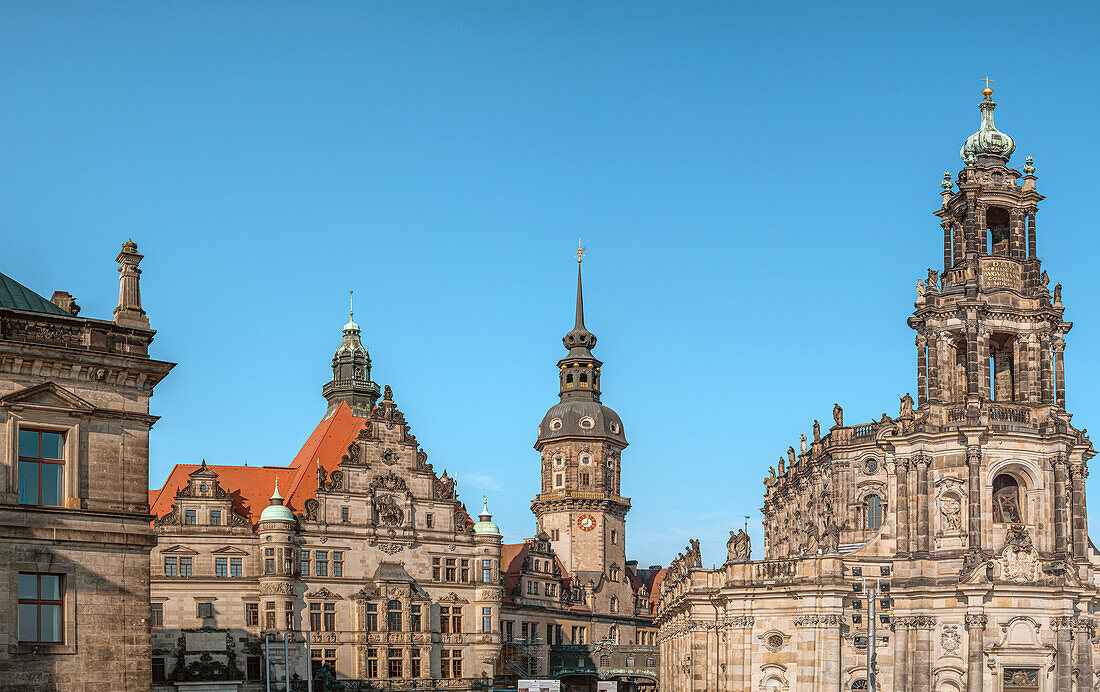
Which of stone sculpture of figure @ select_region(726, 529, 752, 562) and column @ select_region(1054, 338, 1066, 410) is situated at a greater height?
column @ select_region(1054, 338, 1066, 410)

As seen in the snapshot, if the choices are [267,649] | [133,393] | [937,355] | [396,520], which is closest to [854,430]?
[937,355]

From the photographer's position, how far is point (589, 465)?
384 feet

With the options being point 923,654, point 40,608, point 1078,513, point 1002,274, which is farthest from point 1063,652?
point 40,608

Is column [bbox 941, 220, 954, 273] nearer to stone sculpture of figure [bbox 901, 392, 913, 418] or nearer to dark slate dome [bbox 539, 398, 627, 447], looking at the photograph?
stone sculpture of figure [bbox 901, 392, 913, 418]

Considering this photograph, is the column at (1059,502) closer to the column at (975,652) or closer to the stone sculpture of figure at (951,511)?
the stone sculpture of figure at (951,511)

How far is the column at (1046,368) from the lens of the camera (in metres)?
71.8

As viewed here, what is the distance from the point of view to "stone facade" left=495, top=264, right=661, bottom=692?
111 metres

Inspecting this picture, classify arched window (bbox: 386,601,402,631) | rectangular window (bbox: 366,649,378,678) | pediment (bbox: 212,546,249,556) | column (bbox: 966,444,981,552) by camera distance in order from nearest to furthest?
column (bbox: 966,444,981,552), pediment (bbox: 212,546,249,556), rectangular window (bbox: 366,649,378,678), arched window (bbox: 386,601,402,631)

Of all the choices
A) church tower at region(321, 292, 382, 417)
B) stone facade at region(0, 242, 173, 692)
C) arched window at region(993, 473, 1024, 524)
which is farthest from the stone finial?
church tower at region(321, 292, 382, 417)

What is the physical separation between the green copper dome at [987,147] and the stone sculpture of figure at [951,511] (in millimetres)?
18544

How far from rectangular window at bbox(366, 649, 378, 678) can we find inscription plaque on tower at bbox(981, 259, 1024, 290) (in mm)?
40185

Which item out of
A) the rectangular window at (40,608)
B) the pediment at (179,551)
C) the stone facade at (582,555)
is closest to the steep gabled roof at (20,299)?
the rectangular window at (40,608)

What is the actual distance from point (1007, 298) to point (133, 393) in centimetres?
4931

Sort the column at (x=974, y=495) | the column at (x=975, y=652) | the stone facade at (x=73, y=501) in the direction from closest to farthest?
the stone facade at (x=73, y=501) → the column at (x=975, y=652) → the column at (x=974, y=495)
